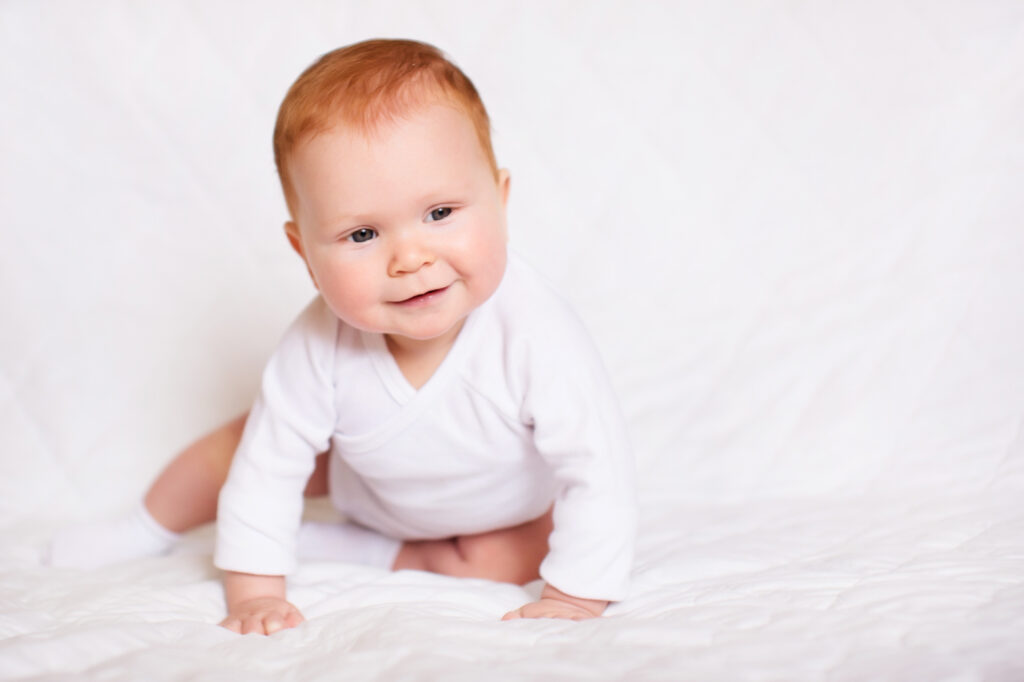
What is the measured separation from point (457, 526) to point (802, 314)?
0.65 metres

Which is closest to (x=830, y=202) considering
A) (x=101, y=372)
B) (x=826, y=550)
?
(x=826, y=550)

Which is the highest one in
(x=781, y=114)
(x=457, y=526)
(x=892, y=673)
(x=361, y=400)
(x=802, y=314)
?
(x=781, y=114)

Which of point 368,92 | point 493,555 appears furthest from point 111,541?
point 368,92

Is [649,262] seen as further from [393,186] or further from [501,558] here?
[393,186]

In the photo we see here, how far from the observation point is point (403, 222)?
3.40ft

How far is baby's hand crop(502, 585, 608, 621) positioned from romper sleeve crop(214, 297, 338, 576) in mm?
263

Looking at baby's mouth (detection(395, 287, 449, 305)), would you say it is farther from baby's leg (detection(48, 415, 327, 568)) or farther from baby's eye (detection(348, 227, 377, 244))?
baby's leg (detection(48, 415, 327, 568))

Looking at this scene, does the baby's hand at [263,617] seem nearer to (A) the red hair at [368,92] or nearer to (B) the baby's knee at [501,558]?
(B) the baby's knee at [501,558]

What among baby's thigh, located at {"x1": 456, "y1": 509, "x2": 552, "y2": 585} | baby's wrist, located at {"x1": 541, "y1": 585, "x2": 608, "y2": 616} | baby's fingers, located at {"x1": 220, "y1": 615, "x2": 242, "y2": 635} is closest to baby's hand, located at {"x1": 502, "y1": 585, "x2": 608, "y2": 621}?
baby's wrist, located at {"x1": 541, "y1": 585, "x2": 608, "y2": 616}

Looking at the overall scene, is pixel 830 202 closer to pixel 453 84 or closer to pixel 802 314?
pixel 802 314

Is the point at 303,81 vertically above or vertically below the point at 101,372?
above

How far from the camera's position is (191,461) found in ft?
4.58

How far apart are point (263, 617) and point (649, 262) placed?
0.91m

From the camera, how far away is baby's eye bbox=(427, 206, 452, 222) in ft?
3.46
